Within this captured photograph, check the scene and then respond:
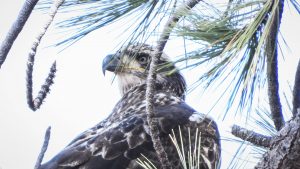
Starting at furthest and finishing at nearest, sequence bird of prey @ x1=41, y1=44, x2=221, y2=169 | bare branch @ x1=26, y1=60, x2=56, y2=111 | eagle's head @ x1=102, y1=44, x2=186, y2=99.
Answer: eagle's head @ x1=102, y1=44, x2=186, y2=99
bird of prey @ x1=41, y1=44, x2=221, y2=169
bare branch @ x1=26, y1=60, x2=56, y2=111

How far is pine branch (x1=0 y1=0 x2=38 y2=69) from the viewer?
6.91ft

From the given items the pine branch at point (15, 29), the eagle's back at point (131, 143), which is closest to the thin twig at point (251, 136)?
the eagle's back at point (131, 143)

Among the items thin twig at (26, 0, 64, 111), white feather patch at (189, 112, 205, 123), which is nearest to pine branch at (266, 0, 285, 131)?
thin twig at (26, 0, 64, 111)

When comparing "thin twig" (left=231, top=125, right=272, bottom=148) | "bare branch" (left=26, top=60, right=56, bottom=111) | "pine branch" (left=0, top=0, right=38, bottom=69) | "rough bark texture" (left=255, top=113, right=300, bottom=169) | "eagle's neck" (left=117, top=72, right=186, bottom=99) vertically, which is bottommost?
"eagle's neck" (left=117, top=72, right=186, bottom=99)

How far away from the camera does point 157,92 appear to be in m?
4.84

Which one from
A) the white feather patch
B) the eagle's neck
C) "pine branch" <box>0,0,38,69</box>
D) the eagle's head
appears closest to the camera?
"pine branch" <box>0,0,38,69</box>

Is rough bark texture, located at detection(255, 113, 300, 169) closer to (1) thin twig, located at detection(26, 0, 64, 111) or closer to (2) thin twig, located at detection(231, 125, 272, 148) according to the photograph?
(2) thin twig, located at detection(231, 125, 272, 148)

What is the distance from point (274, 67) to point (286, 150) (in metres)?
0.79

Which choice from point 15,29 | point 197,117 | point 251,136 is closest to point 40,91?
point 15,29

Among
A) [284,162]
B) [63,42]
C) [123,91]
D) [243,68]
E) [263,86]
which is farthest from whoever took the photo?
[123,91]

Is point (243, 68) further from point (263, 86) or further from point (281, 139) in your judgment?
point (281, 139)

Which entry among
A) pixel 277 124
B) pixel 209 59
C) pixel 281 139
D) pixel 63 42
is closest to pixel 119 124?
pixel 63 42

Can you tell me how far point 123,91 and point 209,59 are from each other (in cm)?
299

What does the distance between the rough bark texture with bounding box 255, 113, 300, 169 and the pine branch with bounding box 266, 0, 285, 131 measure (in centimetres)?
50
